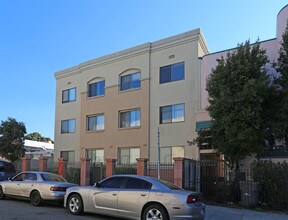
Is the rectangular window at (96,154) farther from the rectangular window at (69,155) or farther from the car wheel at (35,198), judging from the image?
the car wheel at (35,198)

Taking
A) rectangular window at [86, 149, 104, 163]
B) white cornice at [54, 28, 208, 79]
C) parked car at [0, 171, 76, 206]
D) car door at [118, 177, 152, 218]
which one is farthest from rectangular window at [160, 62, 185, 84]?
car door at [118, 177, 152, 218]

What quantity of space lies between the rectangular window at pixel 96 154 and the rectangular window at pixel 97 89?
472cm

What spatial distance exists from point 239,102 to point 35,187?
9730mm

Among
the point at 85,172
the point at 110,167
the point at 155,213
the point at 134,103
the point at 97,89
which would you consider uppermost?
the point at 97,89

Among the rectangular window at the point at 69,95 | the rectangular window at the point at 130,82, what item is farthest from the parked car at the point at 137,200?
the rectangular window at the point at 69,95

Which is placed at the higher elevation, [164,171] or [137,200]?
[164,171]

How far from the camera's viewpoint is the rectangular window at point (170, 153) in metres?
25.5

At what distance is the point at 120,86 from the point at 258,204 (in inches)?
662

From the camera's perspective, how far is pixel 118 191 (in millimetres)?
11391

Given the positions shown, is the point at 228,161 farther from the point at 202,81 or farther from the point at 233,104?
the point at 202,81

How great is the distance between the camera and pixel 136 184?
11289 millimetres

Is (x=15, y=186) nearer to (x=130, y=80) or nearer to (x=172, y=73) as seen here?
(x=172, y=73)

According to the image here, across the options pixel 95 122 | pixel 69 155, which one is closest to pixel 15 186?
pixel 95 122

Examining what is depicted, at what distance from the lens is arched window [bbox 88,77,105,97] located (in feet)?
104
